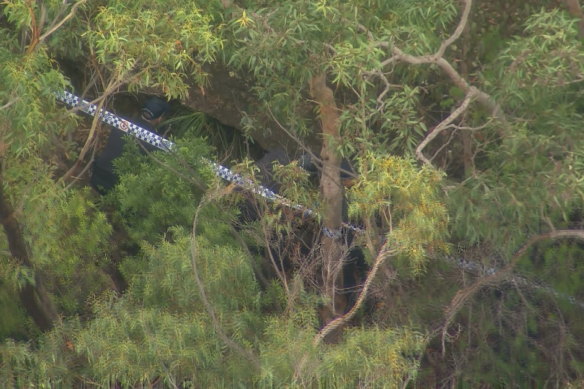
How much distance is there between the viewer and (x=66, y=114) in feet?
29.8

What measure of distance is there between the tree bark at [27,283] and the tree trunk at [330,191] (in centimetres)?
234

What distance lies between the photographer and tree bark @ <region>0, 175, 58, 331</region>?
30.3ft

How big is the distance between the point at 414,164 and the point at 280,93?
58.3 inches

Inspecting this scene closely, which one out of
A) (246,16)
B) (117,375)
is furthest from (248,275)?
(246,16)

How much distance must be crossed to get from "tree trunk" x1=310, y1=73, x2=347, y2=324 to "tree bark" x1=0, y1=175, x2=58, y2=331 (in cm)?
234

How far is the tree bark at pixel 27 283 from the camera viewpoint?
923 cm

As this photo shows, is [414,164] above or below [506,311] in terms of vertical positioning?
above

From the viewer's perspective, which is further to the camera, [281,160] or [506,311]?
[281,160]

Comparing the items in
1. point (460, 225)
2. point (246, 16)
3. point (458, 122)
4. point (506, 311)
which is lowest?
point (506, 311)

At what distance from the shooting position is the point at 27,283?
9.77 m

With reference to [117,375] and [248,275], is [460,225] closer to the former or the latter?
[248,275]

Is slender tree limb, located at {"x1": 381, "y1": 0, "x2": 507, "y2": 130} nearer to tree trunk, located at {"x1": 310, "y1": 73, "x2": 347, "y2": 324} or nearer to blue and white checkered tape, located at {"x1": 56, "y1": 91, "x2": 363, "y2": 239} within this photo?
tree trunk, located at {"x1": 310, "y1": 73, "x2": 347, "y2": 324}

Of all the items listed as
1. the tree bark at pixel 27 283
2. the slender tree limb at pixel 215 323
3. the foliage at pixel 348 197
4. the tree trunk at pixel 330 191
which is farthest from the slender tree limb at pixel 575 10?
A: the tree bark at pixel 27 283

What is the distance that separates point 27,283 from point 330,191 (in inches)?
106
